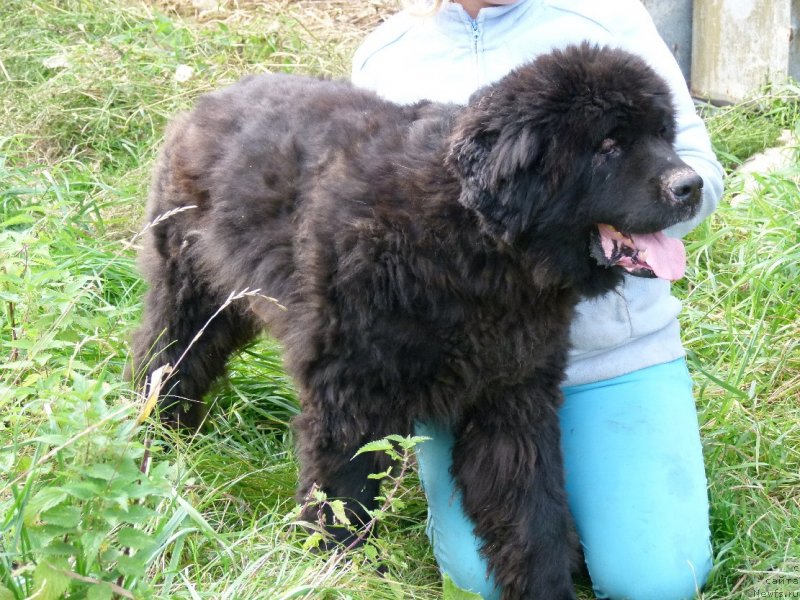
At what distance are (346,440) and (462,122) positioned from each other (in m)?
0.87

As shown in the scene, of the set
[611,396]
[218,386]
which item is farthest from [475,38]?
[218,386]

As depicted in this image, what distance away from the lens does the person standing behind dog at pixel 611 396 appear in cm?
284

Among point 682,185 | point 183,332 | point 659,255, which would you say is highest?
point 682,185

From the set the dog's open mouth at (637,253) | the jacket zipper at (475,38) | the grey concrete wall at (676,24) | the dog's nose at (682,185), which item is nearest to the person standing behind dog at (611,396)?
the jacket zipper at (475,38)

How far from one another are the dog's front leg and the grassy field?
27 cm

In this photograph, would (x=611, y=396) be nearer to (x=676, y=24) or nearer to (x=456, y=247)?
(x=456, y=247)

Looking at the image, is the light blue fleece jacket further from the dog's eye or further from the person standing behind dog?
the dog's eye

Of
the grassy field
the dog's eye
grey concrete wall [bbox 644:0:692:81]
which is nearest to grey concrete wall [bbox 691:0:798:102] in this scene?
grey concrete wall [bbox 644:0:692:81]

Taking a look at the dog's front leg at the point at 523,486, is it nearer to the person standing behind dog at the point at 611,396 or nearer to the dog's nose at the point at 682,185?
the person standing behind dog at the point at 611,396

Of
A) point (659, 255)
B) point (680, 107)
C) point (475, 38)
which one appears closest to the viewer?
point (659, 255)

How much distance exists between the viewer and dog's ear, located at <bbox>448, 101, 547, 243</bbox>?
7.30ft

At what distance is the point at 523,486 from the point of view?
2.66 metres

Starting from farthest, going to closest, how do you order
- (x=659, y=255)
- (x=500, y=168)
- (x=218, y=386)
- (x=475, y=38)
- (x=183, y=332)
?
(x=218, y=386), (x=183, y=332), (x=475, y=38), (x=659, y=255), (x=500, y=168)

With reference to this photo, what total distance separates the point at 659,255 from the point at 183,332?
5.28ft
